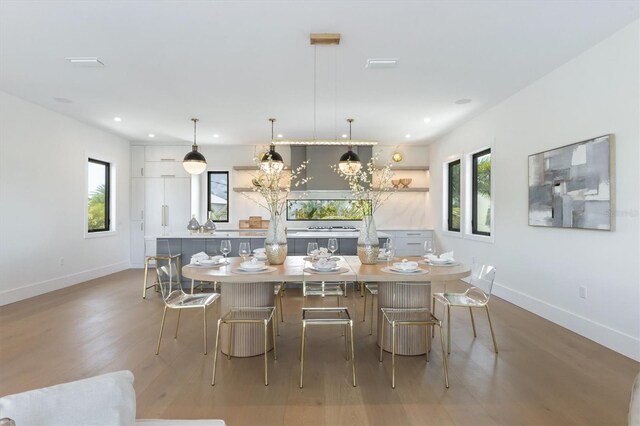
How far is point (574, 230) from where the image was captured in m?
3.34

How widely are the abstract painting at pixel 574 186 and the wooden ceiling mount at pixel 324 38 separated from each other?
2469 millimetres

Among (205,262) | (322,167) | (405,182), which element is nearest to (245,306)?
(205,262)

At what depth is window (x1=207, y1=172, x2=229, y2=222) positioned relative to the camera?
293 inches

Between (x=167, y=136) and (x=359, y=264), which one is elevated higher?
(x=167, y=136)

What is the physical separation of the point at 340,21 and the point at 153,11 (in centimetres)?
139

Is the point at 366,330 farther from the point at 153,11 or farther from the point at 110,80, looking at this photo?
the point at 110,80

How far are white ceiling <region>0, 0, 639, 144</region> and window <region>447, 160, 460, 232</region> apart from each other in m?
1.58

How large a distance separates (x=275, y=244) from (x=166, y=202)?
527cm

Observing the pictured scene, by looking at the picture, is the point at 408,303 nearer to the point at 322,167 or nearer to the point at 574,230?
the point at 574,230

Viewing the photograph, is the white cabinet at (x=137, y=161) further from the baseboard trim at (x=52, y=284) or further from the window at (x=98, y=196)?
the baseboard trim at (x=52, y=284)

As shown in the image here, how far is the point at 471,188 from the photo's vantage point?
5.64 meters

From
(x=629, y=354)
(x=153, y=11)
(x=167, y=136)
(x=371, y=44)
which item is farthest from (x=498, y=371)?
(x=167, y=136)

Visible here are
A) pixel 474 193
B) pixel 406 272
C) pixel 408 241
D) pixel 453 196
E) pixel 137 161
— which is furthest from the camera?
pixel 137 161

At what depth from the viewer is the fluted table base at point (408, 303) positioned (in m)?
2.73
